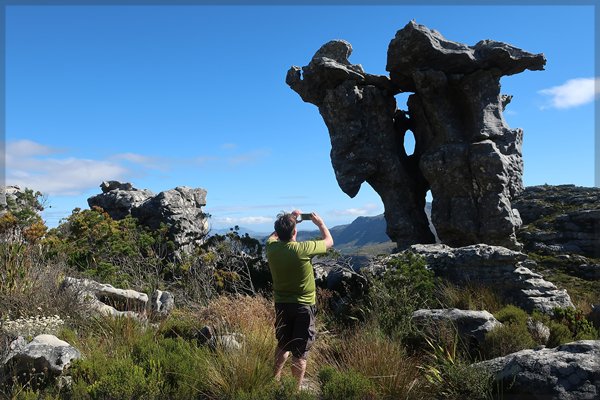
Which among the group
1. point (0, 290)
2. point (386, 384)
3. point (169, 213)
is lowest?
point (386, 384)

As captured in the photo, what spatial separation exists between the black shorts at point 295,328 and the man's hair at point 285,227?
0.87 metres

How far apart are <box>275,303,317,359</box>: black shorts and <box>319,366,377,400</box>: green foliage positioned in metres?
0.63

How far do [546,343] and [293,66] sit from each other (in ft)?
64.9

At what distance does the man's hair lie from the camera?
6.51 m

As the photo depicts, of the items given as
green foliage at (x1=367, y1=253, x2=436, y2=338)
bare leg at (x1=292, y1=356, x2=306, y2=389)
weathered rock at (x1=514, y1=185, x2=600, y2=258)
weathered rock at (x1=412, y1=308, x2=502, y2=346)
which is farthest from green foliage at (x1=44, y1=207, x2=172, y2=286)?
weathered rock at (x1=514, y1=185, x2=600, y2=258)

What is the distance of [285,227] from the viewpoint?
6.51m

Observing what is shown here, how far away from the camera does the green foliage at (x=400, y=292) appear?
8602mm

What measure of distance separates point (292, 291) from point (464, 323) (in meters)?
3.05

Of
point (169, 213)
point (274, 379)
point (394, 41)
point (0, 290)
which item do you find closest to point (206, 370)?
point (274, 379)

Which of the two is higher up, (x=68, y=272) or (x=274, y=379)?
(x=68, y=272)

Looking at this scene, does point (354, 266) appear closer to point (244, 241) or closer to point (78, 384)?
point (244, 241)

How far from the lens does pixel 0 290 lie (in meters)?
8.62

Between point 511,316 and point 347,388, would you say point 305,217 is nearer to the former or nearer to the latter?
point 347,388

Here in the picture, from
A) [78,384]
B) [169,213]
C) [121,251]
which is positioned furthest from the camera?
[169,213]
